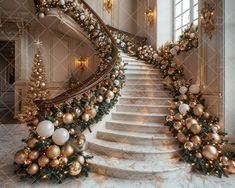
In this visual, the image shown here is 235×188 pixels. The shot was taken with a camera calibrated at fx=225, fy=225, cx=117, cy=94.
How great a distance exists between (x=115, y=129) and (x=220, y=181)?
200 centimetres

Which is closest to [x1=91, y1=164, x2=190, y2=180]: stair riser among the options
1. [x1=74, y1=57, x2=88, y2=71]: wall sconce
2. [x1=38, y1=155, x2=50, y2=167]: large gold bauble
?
[x1=38, y1=155, x2=50, y2=167]: large gold bauble

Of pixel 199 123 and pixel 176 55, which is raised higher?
pixel 176 55

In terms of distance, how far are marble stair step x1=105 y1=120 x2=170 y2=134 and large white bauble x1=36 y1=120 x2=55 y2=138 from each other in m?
1.46

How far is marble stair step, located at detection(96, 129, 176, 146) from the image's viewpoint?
3.89m

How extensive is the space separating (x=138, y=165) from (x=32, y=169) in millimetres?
1557

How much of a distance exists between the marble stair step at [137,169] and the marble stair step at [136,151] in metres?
0.10

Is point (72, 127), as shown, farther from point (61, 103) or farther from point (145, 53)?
point (145, 53)

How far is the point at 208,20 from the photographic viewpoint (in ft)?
14.0

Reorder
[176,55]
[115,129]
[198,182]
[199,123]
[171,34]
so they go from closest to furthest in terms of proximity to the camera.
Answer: [198,182] < [199,123] < [115,129] < [176,55] < [171,34]

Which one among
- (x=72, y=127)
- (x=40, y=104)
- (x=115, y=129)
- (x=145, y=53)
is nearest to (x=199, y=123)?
(x=115, y=129)

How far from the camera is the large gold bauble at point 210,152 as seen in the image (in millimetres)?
3465

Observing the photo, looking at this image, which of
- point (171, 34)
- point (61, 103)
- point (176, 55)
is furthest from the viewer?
point (171, 34)

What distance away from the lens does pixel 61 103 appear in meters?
3.54

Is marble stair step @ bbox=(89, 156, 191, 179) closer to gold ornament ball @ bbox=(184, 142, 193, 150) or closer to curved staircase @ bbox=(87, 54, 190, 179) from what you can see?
curved staircase @ bbox=(87, 54, 190, 179)
